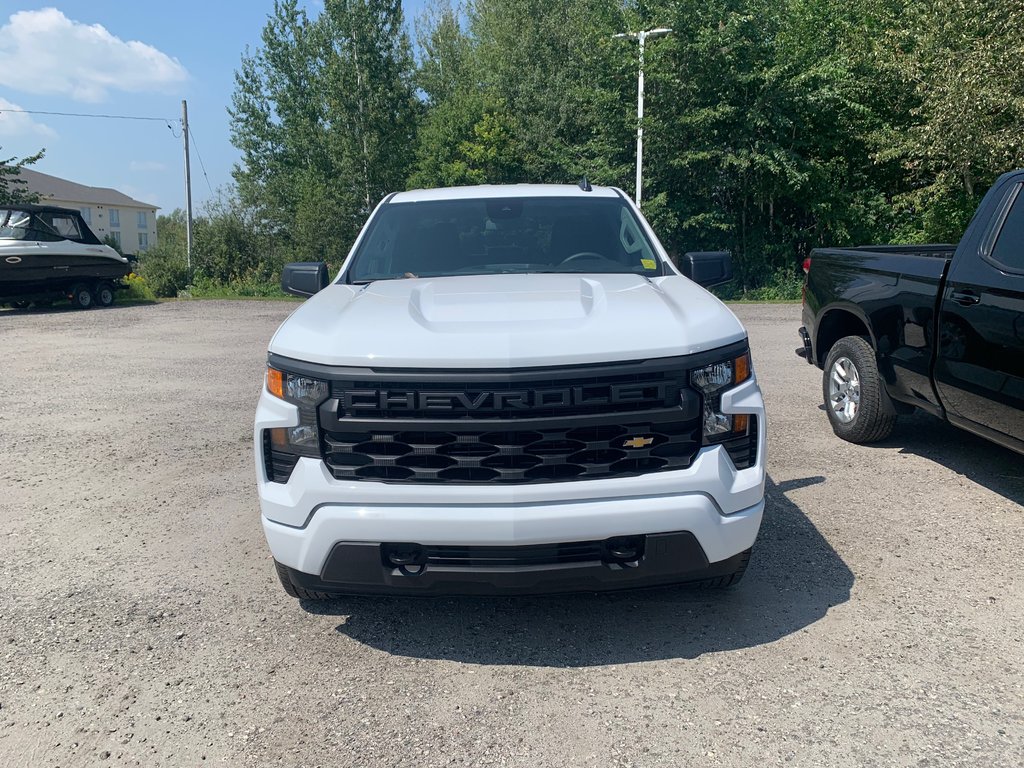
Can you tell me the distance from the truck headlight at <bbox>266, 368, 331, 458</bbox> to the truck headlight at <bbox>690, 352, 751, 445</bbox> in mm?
1364

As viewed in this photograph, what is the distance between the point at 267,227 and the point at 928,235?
27.1m

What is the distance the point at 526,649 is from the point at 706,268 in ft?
7.60

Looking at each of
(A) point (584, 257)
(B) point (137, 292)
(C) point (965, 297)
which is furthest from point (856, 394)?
(B) point (137, 292)

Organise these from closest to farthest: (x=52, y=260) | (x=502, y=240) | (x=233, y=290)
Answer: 1. (x=502, y=240)
2. (x=52, y=260)
3. (x=233, y=290)

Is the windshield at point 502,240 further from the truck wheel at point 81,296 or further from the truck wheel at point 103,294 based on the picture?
the truck wheel at point 103,294

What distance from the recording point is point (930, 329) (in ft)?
16.1

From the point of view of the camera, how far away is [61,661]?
3.19m

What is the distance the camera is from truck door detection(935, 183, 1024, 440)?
13.7 feet

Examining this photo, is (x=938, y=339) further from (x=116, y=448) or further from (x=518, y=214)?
(x=116, y=448)

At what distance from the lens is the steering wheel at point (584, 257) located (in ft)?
14.4

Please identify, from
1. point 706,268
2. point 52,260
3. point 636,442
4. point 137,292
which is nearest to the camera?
point 636,442

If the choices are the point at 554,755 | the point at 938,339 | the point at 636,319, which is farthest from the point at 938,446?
the point at 554,755

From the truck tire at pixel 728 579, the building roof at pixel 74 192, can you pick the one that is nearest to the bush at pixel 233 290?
the truck tire at pixel 728 579

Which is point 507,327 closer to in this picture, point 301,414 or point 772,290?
point 301,414
